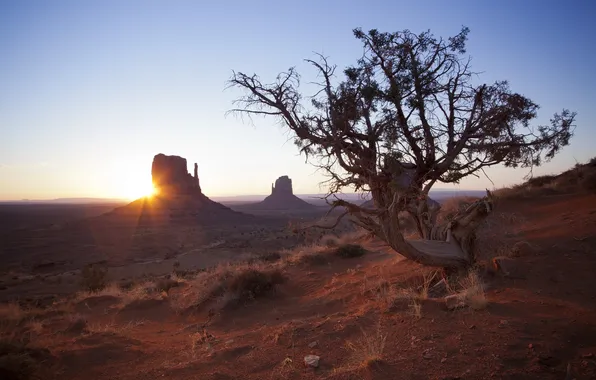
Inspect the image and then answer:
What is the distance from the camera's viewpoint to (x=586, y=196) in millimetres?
14688

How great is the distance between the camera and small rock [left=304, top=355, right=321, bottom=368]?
4.36 metres

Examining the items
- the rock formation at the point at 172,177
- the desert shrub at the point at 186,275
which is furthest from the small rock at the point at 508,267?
the rock formation at the point at 172,177

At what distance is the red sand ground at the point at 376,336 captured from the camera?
3910 mm

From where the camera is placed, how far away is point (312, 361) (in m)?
4.41

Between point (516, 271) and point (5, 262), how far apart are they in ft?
143

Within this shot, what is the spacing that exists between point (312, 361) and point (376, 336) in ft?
3.37

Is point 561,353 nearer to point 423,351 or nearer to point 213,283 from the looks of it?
point 423,351

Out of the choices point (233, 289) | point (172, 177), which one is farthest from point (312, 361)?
point (172, 177)

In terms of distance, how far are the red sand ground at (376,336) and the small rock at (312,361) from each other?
8 centimetres

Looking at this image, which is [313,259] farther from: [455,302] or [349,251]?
[455,302]

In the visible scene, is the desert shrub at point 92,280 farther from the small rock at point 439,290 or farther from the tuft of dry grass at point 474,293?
the tuft of dry grass at point 474,293

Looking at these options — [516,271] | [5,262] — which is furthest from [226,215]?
[516,271]

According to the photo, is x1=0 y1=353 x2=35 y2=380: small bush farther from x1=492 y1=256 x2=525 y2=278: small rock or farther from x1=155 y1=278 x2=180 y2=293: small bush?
x1=492 y1=256 x2=525 y2=278: small rock

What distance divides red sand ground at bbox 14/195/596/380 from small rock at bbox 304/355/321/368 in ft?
0.28
